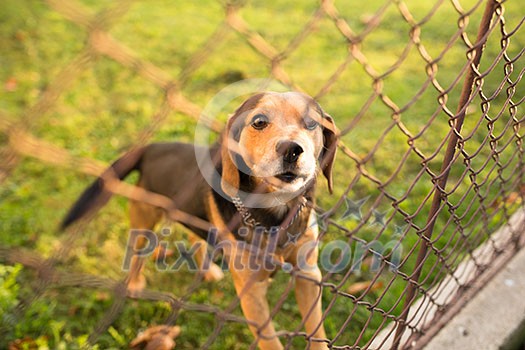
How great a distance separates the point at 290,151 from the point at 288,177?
14 centimetres

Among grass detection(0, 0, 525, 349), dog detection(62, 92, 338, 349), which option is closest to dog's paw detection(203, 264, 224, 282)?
grass detection(0, 0, 525, 349)

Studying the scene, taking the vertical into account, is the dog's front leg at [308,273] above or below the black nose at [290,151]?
below

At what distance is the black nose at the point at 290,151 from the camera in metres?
1.99

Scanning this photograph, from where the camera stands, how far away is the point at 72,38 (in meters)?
6.52

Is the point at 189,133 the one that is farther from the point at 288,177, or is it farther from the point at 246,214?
the point at 288,177

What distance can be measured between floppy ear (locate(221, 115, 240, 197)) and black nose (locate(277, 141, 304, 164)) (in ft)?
0.82

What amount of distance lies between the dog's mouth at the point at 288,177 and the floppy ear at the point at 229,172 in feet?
0.69

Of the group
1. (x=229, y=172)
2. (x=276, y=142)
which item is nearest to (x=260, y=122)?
(x=276, y=142)

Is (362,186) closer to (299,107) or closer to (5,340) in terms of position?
(299,107)

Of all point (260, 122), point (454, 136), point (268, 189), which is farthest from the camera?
point (268, 189)

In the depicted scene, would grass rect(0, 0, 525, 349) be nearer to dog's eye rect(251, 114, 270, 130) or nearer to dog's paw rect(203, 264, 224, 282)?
dog's paw rect(203, 264, 224, 282)

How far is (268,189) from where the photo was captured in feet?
7.56

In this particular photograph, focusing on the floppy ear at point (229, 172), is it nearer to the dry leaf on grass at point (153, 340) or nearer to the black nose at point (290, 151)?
the black nose at point (290, 151)

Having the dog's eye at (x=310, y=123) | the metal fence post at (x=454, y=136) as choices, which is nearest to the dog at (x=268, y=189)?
the dog's eye at (x=310, y=123)
